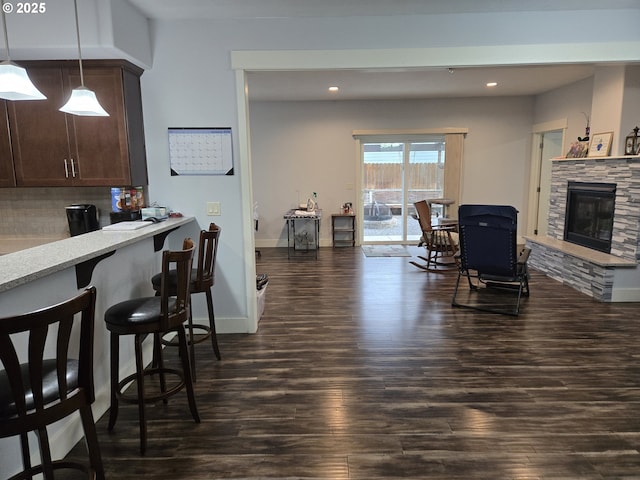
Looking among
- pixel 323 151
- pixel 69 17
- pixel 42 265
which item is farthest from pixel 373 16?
pixel 323 151

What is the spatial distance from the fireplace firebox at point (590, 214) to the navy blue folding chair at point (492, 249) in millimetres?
1092

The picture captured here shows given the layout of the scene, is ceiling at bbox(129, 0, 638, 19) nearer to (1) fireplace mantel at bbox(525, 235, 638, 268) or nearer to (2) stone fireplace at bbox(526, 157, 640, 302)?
(2) stone fireplace at bbox(526, 157, 640, 302)

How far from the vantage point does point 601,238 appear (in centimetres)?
461

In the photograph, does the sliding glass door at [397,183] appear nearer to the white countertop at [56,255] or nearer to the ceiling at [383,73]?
the ceiling at [383,73]

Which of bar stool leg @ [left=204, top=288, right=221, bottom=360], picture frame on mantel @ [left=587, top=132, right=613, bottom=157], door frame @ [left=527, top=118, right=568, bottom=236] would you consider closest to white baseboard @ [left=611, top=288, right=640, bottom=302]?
picture frame on mantel @ [left=587, top=132, right=613, bottom=157]

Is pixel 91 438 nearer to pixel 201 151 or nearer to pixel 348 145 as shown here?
pixel 201 151

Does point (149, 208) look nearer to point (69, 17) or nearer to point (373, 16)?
point (69, 17)

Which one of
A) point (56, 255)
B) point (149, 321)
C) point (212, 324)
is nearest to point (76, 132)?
point (56, 255)

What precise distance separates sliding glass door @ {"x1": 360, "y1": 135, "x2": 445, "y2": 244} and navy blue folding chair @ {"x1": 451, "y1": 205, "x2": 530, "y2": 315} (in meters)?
3.50

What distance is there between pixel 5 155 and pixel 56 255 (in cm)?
189

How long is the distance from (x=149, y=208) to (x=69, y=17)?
136 centimetres

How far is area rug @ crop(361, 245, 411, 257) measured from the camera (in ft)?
22.0

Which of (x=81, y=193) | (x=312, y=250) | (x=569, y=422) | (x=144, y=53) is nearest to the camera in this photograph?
(x=569, y=422)

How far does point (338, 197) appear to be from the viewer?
7586 millimetres
